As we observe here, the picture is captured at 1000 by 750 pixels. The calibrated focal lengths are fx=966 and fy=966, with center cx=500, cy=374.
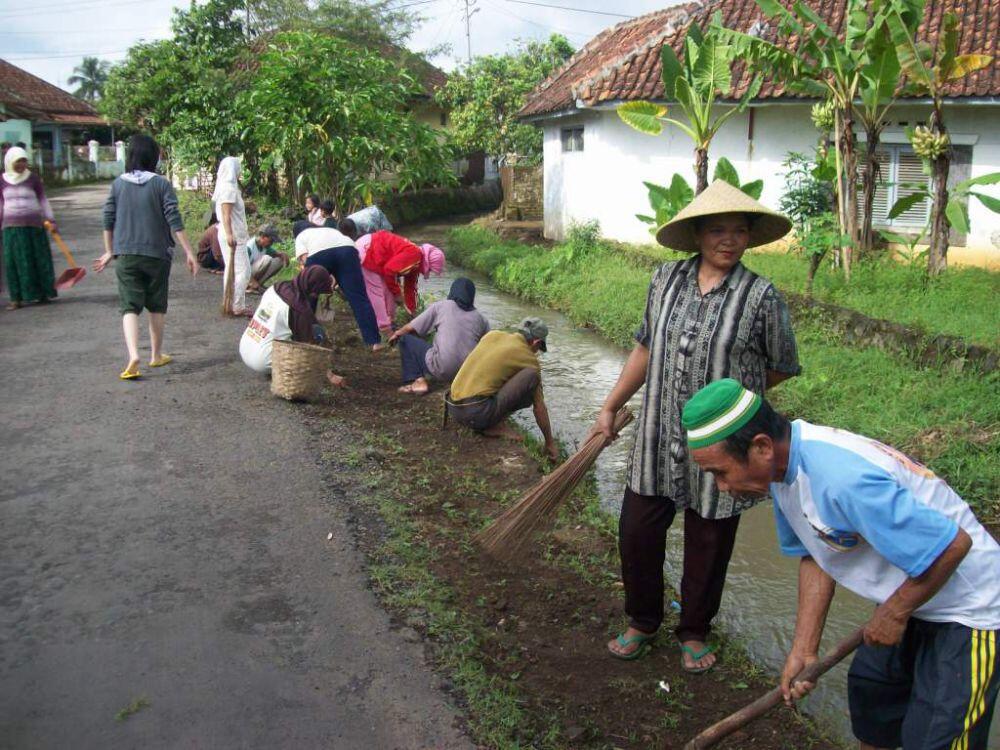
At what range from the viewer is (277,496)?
208 inches

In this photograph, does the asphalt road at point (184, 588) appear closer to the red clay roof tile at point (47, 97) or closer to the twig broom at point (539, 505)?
the twig broom at point (539, 505)

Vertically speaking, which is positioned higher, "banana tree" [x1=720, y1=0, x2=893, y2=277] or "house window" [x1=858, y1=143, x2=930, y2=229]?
"banana tree" [x1=720, y1=0, x2=893, y2=277]

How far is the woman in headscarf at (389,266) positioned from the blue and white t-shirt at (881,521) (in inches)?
266

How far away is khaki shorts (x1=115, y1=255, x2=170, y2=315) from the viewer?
7.19m

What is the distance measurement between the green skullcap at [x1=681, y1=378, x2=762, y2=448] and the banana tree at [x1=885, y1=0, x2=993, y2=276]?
324 inches

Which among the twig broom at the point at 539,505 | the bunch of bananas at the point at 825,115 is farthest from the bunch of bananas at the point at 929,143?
the twig broom at the point at 539,505

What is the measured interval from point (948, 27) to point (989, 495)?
18.6 feet

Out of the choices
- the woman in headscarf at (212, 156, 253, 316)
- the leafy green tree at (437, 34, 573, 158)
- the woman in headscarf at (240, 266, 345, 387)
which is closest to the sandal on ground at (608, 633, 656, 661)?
the woman in headscarf at (240, 266, 345, 387)

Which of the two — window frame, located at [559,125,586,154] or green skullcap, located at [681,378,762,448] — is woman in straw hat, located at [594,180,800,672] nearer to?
green skullcap, located at [681,378,762,448]

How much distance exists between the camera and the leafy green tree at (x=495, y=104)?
27.4 meters

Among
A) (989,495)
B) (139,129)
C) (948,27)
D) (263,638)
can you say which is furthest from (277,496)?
(139,129)

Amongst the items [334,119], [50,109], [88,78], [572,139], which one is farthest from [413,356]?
[88,78]

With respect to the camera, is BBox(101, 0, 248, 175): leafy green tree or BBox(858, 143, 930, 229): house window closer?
BBox(858, 143, 930, 229): house window

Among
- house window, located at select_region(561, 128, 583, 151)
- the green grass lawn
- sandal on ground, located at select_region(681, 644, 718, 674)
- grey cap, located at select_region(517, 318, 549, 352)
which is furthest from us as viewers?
house window, located at select_region(561, 128, 583, 151)
